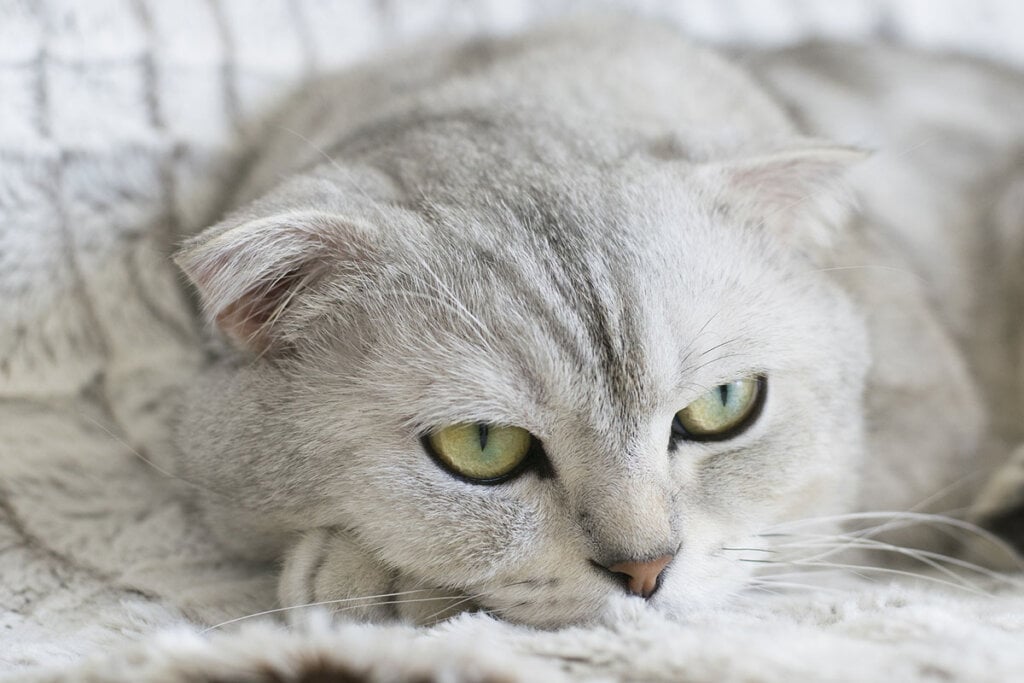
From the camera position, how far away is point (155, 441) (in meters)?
1.46

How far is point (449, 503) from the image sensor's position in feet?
3.60

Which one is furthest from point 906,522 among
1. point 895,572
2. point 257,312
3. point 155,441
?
point 155,441

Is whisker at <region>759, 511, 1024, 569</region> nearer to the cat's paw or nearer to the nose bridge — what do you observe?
the nose bridge

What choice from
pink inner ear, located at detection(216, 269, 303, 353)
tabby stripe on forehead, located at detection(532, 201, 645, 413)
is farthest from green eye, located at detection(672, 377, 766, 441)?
pink inner ear, located at detection(216, 269, 303, 353)

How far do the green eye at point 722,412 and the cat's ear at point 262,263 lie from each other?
44cm

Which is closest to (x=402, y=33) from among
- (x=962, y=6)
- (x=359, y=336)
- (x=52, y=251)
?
(x=52, y=251)

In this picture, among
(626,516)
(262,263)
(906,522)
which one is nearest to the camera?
(626,516)

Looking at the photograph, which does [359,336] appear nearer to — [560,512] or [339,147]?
[560,512]

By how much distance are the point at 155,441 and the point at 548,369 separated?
2.31 ft

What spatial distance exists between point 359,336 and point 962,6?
2039mm

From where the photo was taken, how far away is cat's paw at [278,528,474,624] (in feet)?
3.77

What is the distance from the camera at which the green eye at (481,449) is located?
1109 millimetres

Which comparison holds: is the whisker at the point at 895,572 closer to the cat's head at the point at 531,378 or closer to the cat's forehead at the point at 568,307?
the cat's head at the point at 531,378

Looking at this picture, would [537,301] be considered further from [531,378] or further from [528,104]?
[528,104]
